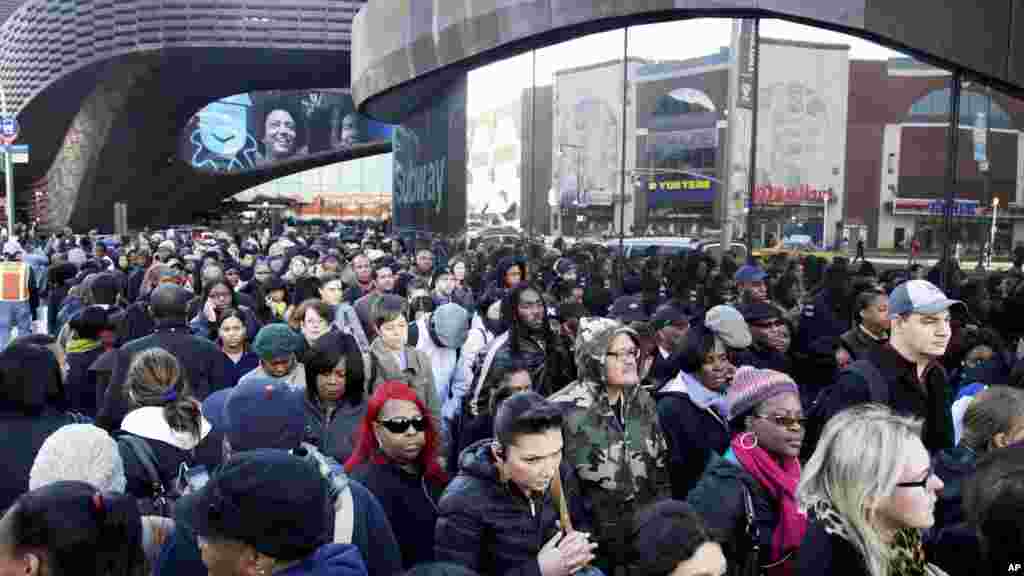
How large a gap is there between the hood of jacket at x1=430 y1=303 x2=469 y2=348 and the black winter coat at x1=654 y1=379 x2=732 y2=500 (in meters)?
2.24

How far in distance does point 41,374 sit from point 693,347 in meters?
2.92

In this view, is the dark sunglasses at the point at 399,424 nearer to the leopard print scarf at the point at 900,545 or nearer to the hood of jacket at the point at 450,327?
the leopard print scarf at the point at 900,545

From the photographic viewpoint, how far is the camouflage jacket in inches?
136

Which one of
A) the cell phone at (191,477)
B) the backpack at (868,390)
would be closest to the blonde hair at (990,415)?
the backpack at (868,390)

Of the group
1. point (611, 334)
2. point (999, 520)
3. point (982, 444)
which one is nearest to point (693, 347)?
point (611, 334)

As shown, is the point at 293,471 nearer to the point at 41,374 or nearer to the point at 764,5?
the point at 41,374

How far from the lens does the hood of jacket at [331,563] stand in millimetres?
1945

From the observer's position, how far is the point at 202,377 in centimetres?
512

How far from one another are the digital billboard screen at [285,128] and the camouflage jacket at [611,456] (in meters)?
52.1

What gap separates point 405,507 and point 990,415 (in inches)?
87.0

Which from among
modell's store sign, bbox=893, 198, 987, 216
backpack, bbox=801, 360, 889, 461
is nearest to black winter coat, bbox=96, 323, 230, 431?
backpack, bbox=801, 360, 889, 461

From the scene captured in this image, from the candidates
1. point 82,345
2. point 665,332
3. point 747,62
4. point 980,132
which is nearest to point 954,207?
point 980,132

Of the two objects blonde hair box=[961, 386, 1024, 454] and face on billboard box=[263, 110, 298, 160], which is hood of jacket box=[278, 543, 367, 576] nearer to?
blonde hair box=[961, 386, 1024, 454]

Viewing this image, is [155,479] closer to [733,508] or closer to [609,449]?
[609,449]
